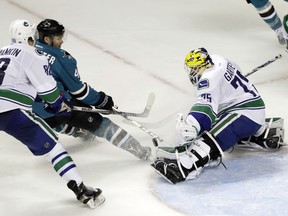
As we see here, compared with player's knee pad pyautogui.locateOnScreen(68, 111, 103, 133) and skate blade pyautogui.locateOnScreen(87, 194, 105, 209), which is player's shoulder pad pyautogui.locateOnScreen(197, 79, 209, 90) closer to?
player's knee pad pyautogui.locateOnScreen(68, 111, 103, 133)

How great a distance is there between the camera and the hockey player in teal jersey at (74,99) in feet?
13.5

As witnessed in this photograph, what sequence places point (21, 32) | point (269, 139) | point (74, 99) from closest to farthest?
point (21, 32) < point (269, 139) < point (74, 99)

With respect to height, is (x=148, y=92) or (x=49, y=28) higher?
(x=49, y=28)

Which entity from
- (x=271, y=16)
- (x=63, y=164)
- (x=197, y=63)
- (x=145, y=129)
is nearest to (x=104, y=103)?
(x=145, y=129)

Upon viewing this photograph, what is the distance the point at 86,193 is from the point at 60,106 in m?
0.44

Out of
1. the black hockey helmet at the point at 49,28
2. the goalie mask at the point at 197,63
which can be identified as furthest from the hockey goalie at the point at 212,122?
the black hockey helmet at the point at 49,28

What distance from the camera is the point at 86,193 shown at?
370 centimetres

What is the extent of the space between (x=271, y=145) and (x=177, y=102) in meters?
0.85

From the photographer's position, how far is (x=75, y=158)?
432 centimetres

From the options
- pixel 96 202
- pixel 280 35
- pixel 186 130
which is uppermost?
pixel 280 35

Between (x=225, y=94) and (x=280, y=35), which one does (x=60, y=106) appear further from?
(x=280, y=35)

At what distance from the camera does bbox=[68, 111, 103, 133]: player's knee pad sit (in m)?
4.22

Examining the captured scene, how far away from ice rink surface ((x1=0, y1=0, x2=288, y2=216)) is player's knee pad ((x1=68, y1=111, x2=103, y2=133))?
7.2 inches

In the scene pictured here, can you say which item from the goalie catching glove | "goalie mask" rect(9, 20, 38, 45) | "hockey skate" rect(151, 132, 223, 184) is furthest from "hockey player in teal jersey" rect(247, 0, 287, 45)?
"goalie mask" rect(9, 20, 38, 45)
